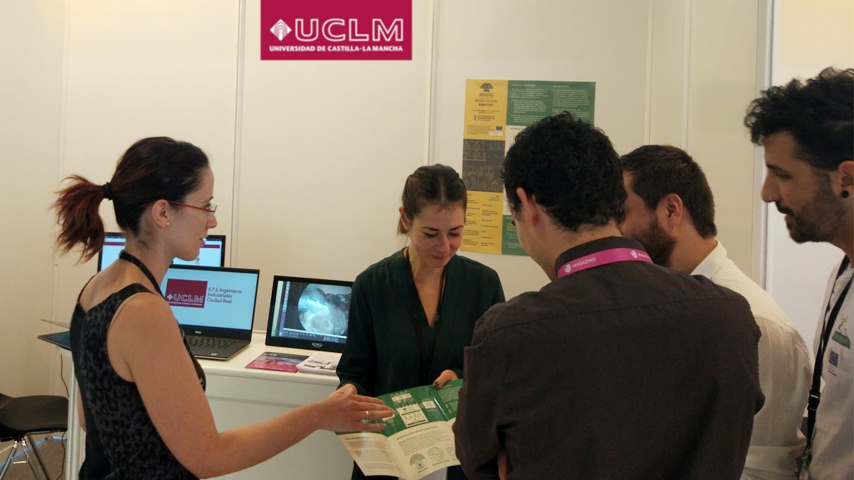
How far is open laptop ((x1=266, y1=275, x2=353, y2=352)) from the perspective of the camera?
7.63 feet

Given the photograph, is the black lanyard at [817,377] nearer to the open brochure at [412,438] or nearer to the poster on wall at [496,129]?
the open brochure at [412,438]

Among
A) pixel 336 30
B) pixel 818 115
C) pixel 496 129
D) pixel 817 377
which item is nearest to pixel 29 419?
pixel 336 30

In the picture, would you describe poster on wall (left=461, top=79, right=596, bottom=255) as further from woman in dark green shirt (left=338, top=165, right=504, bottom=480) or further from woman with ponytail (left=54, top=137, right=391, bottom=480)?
woman with ponytail (left=54, top=137, right=391, bottom=480)

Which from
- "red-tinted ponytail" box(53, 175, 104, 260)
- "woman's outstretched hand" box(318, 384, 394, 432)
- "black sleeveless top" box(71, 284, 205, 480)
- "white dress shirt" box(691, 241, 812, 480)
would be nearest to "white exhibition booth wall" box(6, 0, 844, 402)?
"woman's outstretched hand" box(318, 384, 394, 432)

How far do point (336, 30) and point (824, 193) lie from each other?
2859 millimetres

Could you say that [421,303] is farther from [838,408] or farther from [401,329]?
[838,408]

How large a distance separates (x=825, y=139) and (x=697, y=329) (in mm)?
480

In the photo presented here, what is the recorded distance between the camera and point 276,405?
2.14 metres

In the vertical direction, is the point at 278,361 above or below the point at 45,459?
above

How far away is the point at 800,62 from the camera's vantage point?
2.18 metres

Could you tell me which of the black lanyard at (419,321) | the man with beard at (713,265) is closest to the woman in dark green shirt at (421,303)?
the black lanyard at (419,321)

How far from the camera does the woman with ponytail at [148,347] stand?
42.8 inches

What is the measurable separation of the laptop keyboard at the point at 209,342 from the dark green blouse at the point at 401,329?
34.6 inches

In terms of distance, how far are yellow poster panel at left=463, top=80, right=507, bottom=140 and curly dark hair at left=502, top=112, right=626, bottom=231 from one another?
2337 millimetres
